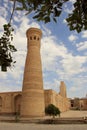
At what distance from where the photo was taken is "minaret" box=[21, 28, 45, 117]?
25047mm

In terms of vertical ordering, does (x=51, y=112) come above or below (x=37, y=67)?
below

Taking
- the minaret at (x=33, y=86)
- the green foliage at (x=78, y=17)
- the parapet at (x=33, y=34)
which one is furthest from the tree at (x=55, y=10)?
the parapet at (x=33, y=34)

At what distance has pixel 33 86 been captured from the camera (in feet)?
82.8

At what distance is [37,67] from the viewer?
84.9ft

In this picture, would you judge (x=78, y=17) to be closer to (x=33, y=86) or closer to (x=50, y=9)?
(x=50, y=9)

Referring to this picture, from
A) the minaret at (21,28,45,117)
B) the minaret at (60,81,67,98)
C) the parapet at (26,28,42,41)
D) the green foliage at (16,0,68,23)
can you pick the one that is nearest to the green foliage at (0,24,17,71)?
the green foliage at (16,0,68,23)

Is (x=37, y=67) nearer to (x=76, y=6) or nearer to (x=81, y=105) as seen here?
(x=76, y=6)

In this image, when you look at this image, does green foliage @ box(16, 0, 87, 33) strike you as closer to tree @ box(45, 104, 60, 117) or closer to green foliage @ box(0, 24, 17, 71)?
green foliage @ box(0, 24, 17, 71)

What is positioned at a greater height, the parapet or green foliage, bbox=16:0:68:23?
the parapet

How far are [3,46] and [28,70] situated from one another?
23065mm

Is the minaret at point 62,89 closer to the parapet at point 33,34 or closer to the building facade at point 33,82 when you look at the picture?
the building facade at point 33,82

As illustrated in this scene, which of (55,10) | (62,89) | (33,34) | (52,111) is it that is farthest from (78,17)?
(62,89)

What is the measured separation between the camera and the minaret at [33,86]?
25.0 meters

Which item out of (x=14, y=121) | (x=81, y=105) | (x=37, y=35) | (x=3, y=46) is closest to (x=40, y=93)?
(x=14, y=121)
